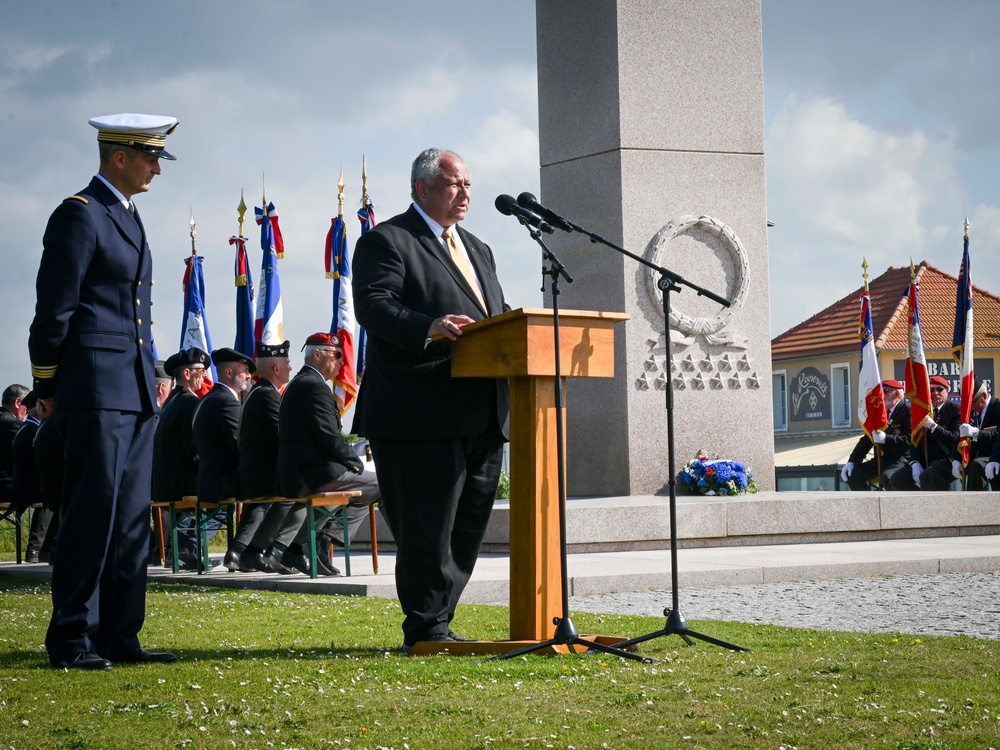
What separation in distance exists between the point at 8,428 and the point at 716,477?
8.22 m

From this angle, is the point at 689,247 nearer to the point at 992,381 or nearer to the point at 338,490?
the point at 338,490

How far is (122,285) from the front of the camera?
576 cm

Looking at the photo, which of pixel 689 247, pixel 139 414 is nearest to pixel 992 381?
pixel 689 247

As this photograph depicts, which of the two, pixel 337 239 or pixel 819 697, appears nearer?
pixel 819 697

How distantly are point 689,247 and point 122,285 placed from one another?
10.1 meters

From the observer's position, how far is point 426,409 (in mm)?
5812

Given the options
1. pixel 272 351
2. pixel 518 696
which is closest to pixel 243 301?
pixel 272 351

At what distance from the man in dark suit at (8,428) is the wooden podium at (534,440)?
10.4 m

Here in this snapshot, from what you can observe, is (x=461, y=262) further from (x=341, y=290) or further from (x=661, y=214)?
(x=341, y=290)

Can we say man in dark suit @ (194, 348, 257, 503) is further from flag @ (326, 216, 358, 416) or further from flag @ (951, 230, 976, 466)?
flag @ (951, 230, 976, 466)

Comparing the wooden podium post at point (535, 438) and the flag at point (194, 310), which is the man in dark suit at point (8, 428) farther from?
the wooden podium post at point (535, 438)

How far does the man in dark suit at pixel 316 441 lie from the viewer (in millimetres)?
10117

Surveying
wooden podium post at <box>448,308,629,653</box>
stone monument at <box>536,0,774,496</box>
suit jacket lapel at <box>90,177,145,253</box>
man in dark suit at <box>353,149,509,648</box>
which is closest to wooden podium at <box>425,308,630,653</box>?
wooden podium post at <box>448,308,629,653</box>

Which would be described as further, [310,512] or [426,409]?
[310,512]
